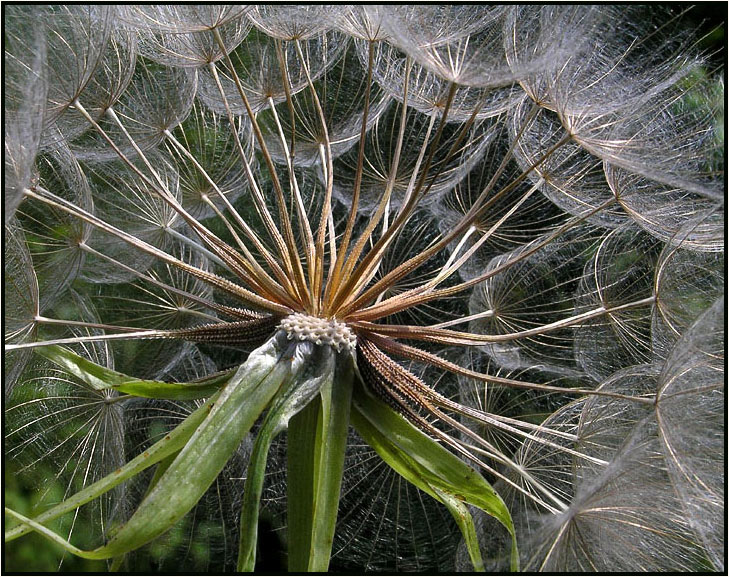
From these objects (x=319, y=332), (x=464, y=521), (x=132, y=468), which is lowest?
(x=464, y=521)

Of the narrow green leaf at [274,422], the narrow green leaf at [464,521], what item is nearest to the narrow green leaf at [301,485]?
the narrow green leaf at [274,422]

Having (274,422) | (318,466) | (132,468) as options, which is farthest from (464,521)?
(132,468)

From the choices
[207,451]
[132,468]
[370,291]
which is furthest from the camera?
[370,291]

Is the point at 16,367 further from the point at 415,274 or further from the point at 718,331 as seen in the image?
the point at 718,331

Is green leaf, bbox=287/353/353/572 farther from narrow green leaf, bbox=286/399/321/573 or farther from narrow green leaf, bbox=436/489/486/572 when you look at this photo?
narrow green leaf, bbox=436/489/486/572

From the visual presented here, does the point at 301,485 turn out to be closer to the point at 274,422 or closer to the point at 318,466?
the point at 318,466

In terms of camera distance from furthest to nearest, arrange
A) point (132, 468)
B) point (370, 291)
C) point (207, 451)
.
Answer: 1. point (370, 291)
2. point (132, 468)
3. point (207, 451)

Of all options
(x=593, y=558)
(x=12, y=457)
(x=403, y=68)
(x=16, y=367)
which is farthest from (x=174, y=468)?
(x=403, y=68)

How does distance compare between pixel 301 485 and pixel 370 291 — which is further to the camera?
pixel 370 291

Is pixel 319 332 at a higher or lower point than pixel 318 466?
higher
